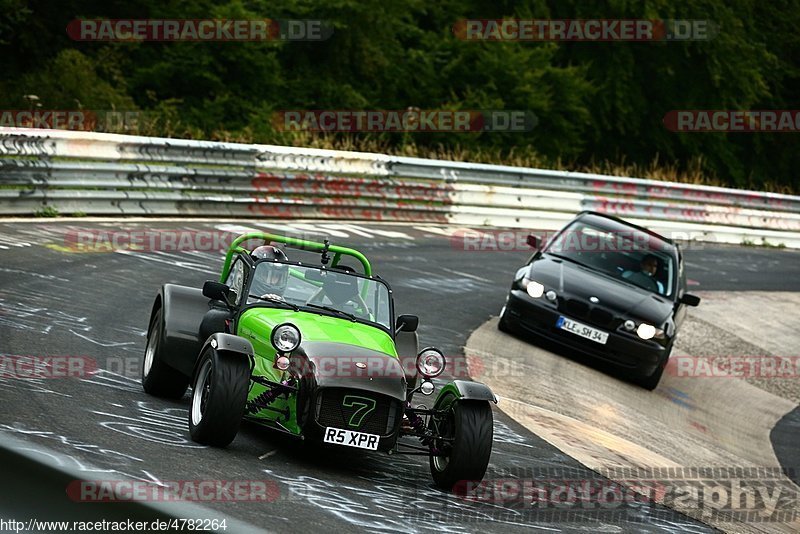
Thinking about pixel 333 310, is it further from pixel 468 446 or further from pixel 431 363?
pixel 468 446

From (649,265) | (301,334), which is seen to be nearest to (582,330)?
(649,265)

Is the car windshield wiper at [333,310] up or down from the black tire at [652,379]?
up

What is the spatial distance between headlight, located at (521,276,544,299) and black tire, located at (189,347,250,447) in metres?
7.25

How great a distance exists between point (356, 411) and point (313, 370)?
0.38m

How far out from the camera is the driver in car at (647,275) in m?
15.4

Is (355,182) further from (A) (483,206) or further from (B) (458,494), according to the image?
(B) (458,494)

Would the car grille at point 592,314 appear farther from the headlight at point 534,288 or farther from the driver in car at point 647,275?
the driver in car at point 647,275

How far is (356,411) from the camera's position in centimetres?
801

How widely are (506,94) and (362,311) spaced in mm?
30859

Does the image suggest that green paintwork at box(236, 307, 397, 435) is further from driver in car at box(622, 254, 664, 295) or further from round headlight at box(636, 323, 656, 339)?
driver in car at box(622, 254, 664, 295)

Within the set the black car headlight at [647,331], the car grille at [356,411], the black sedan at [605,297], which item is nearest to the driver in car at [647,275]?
the black sedan at [605,297]

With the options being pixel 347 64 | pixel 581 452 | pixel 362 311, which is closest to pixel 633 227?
pixel 581 452

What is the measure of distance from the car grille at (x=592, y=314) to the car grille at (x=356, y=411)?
669 cm

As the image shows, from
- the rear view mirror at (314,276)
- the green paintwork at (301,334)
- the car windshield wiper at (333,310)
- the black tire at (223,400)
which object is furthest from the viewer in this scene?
the rear view mirror at (314,276)
